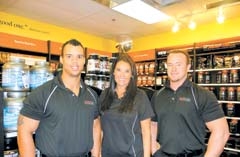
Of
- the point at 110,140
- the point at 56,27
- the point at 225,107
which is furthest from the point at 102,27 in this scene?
the point at 110,140

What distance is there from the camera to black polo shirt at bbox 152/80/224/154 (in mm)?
2148

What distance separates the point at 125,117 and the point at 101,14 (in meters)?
3.52

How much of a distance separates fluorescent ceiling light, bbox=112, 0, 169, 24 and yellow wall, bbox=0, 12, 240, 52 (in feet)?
4.84

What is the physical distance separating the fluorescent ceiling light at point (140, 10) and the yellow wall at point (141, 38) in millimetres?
1477

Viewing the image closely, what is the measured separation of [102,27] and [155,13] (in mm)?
1923

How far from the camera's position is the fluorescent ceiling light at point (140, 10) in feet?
12.9

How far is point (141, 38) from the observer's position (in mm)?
7086

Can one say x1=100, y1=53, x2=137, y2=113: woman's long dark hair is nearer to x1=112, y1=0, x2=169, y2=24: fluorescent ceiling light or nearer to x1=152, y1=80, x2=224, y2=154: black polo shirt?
x1=152, y1=80, x2=224, y2=154: black polo shirt

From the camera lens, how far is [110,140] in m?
2.12

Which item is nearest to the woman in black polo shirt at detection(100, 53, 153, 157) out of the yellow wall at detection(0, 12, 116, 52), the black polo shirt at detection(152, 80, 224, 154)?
the black polo shirt at detection(152, 80, 224, 154)

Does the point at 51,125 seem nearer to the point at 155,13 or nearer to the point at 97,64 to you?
the point at 97,64

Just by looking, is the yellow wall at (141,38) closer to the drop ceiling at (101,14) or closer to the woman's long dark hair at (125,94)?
the drop ceiling at (101,14)

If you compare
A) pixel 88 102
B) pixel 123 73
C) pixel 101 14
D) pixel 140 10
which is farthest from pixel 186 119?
pixel 101 14

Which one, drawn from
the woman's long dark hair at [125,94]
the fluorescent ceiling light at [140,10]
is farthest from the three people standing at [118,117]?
the fluorescent ceiling light at [140,10]
